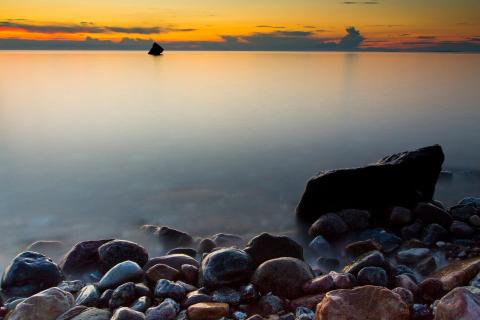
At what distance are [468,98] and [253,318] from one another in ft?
76.3

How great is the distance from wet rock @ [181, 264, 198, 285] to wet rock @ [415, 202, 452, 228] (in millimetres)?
3400

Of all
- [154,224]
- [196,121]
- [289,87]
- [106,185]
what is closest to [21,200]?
[106,185]

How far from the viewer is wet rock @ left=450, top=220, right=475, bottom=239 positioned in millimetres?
5930

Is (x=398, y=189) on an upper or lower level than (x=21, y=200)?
upper

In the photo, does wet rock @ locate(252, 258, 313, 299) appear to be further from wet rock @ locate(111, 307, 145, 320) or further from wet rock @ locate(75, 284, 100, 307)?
wet rock @ locate(75, 284, 100, 307)

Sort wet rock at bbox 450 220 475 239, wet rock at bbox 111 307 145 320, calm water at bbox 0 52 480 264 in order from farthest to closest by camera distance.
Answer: calm water at bbox 0 52 480 264 < wet rock at bbox 450 220 475 239 < wet rock at bbox 111 307 145 320

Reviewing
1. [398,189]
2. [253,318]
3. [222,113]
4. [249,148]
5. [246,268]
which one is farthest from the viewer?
[222,113]

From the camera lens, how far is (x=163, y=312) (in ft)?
12.6

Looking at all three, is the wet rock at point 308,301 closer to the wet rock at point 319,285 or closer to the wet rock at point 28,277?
the wet rock at point 319,285

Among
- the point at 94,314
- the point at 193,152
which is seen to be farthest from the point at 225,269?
the point at 193,152

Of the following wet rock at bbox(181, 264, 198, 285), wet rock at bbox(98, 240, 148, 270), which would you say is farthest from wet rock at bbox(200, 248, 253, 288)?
wet rock at bbox(98, 240, 148, 270)

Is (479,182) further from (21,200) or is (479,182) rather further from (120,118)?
(120,118)

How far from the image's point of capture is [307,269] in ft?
14.9

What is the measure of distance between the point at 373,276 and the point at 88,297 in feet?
8.62
